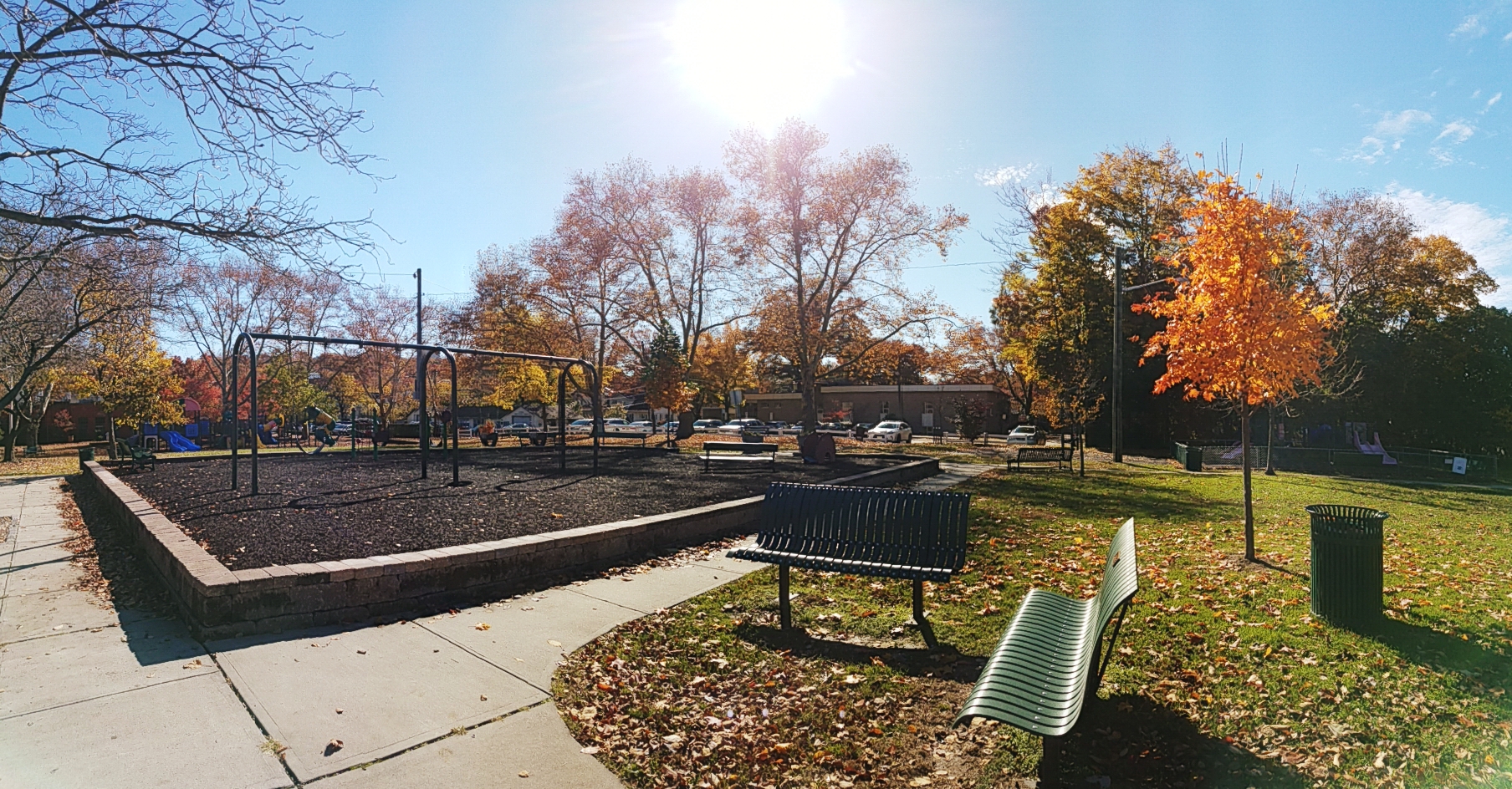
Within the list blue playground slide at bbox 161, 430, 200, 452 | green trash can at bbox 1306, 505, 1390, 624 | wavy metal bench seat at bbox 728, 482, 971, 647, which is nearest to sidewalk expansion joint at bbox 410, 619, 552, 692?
wavy metal bench seat at bbox 728, 482, 971, 647

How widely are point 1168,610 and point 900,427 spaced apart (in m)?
39.2

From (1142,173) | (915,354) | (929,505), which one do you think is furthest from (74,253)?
(1142,173)

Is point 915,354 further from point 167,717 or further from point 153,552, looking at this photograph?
point 167,717

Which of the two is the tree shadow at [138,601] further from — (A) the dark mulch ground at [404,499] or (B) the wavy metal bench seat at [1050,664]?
(B) the wavy metal bench seat at [1050,664]

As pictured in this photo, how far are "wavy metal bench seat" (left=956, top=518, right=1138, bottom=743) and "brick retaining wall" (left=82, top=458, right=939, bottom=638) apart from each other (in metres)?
4.41

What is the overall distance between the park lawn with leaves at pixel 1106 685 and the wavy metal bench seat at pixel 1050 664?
1.32ft

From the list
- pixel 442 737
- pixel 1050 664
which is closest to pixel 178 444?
pixel 442 737

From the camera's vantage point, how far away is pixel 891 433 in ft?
144

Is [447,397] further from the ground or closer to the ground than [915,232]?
closer to the ground

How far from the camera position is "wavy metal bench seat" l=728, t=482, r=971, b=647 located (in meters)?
5.54

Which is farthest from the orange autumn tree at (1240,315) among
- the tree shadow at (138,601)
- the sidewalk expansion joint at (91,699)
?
the tree shadow at (138,601)

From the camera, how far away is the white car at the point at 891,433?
43.2 m

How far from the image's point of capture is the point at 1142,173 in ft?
117

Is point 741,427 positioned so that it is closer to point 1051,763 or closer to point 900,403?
point 900,403
